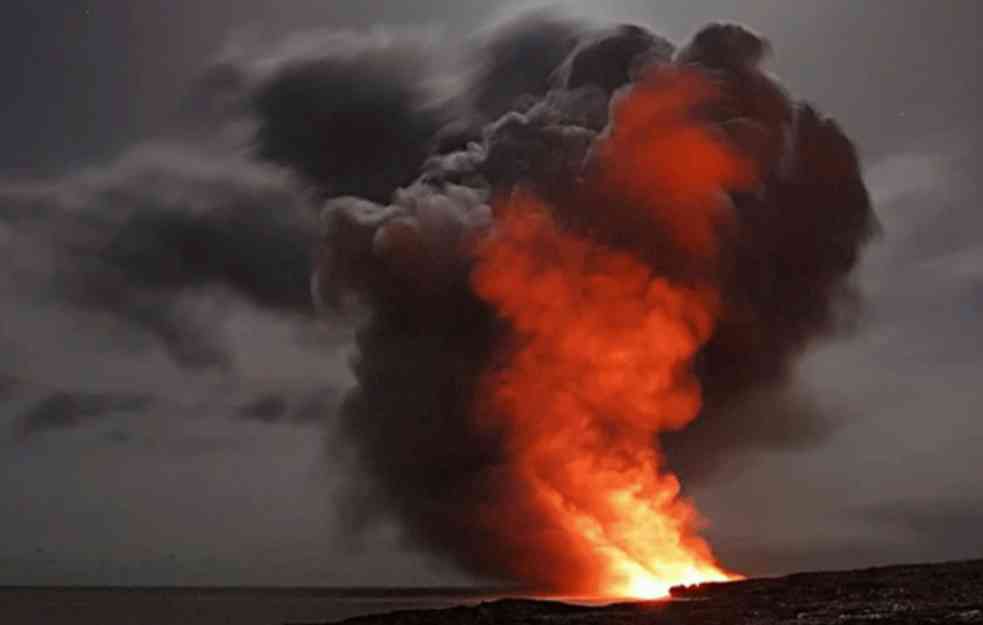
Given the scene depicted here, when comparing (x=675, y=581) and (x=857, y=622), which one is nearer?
(x=857, y=622)

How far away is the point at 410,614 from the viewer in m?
101

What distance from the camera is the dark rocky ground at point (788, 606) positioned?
82375 millimetres

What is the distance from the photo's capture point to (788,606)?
308 ft

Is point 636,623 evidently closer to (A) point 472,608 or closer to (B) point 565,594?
(A) point 472,608

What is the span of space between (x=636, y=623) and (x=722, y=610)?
29.6 ft

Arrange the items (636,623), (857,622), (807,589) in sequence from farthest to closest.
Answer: (807,589), (636,623), (857,622)

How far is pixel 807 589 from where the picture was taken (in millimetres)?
109812

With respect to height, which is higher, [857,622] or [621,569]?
[621,569]

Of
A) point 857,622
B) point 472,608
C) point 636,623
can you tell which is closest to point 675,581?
point 472,608

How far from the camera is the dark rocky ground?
82375mm

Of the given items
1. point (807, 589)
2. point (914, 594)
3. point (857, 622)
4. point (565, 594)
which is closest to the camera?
point (857, 622)

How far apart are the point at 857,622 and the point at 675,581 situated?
4131 cm

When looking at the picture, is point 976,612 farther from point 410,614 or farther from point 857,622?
point 410,614

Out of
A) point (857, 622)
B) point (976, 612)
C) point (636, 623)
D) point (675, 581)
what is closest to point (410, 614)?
point (636, 623)
